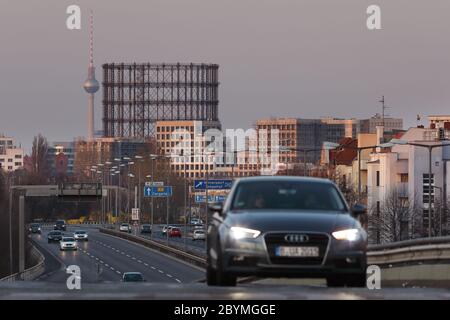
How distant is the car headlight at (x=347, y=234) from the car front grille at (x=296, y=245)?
0.21m

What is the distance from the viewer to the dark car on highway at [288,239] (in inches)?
903

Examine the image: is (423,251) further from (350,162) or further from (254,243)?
(350,162)

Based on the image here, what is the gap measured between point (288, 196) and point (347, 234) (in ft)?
4.97

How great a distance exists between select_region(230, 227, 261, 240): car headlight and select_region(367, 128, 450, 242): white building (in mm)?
70394

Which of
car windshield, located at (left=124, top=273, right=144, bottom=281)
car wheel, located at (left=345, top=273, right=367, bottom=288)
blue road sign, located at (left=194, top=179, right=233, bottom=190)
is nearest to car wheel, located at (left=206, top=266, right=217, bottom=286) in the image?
car wheel, located at (left=345, top=273, right=367, bottom=288)

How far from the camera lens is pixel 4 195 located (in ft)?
534

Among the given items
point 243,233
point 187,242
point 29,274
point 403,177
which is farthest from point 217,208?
point 187,242

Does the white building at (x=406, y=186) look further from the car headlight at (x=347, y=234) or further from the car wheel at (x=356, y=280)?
the car headlight at (x=347, y=234)

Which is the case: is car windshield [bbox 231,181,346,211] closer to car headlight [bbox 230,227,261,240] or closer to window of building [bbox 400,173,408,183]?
car headlight [bbox 230,227,261,240]

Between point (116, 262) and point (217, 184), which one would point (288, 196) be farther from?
point (116, 262)

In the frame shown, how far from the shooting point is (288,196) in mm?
24516

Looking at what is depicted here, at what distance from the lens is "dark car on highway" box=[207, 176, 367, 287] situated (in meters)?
22.9
